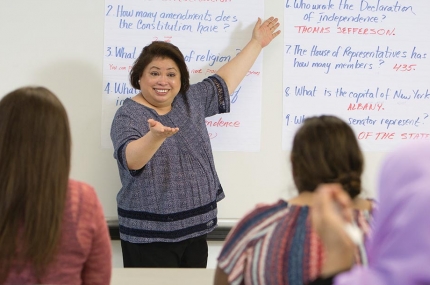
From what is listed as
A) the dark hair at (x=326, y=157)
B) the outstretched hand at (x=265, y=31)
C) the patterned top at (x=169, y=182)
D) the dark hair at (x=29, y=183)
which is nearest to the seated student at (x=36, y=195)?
the dark hair at (x=29, y=183)

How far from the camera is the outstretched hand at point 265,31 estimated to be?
7.93 ft

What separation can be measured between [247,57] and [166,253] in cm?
94

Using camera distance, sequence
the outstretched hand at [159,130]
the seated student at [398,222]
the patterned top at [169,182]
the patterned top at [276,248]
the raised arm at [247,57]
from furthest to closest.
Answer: the raised arm at [247,57] < the patterned top at [169,182] < the outstretched hand at [159,130] < the patterned top at [276,248] < the seated student at [398,222]

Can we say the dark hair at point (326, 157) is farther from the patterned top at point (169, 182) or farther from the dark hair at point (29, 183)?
the patterned top at point (169, 182)

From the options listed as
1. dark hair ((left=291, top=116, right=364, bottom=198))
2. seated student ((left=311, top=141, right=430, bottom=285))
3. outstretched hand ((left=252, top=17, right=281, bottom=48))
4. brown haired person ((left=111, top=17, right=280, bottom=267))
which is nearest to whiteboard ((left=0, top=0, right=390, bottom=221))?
outstretched hand ((left=252, top=17, right=281, bottom=48))

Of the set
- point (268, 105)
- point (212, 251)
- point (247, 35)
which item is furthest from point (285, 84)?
point (212, 251)

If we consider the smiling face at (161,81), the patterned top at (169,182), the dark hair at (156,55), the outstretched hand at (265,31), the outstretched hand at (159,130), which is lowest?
the patterned top at (169,182)

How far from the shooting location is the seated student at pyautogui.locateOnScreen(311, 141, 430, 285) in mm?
662

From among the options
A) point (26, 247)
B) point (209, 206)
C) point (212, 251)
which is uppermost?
point (26, 247)

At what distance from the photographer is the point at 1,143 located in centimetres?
121

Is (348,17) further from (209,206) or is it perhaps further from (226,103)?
(209,206)

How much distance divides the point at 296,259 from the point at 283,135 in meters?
1.34

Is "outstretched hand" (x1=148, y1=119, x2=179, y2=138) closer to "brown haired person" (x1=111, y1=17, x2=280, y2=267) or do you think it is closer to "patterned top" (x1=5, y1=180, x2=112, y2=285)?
"brown haired person" (x1=111, y1=17, x2=280, y2=267)

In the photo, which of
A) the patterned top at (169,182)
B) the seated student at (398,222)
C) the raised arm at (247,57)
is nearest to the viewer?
the seated student at (398,222)
